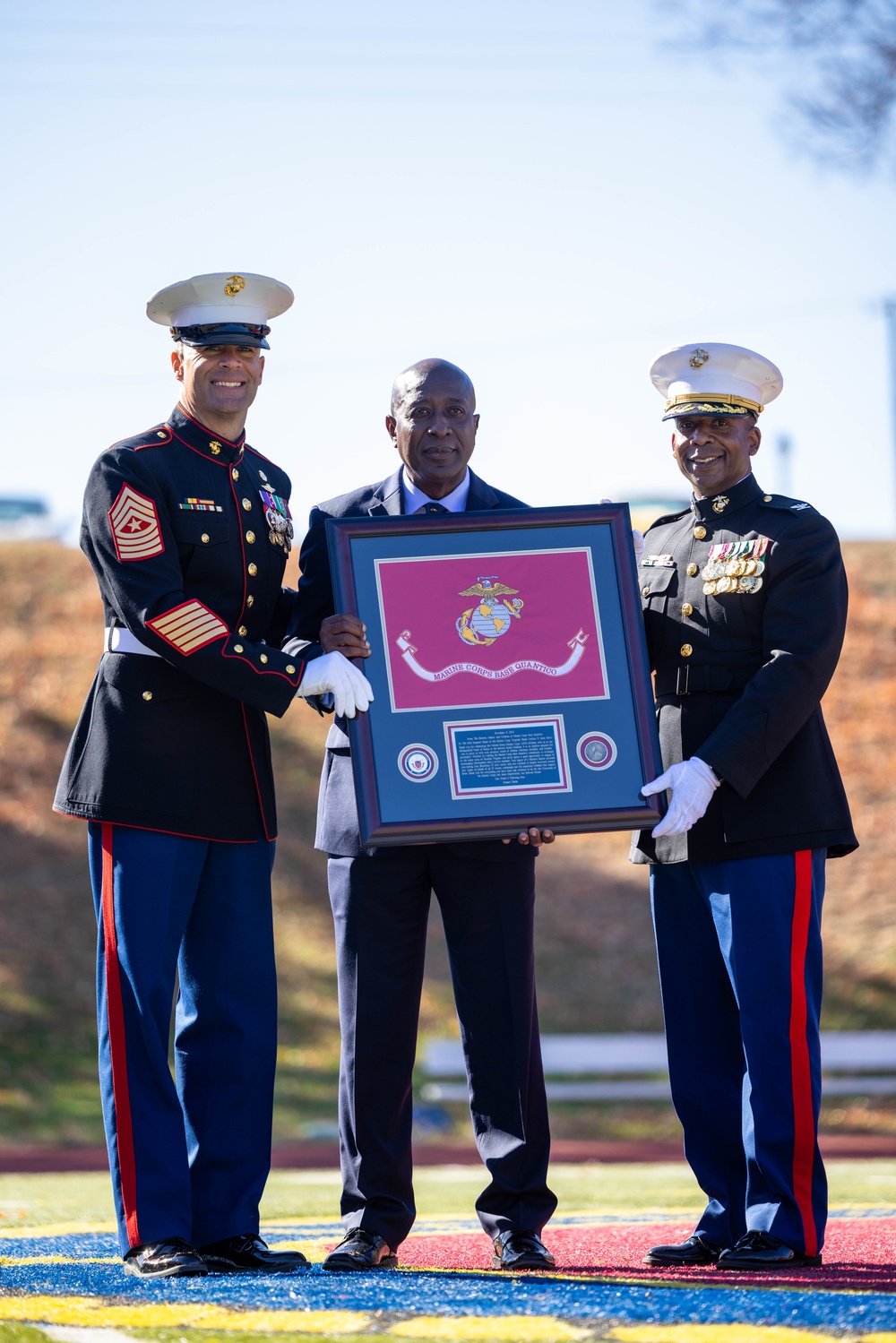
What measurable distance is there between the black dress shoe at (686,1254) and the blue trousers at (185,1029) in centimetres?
100

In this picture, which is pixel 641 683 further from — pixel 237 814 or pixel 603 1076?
pixel 603 1076

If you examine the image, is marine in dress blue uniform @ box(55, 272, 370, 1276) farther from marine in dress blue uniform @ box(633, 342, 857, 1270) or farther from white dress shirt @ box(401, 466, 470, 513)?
marine in dress blue uniform @ box(633, 342, 857, 1270)

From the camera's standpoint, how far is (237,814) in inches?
147

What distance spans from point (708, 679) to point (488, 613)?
1.97 ft

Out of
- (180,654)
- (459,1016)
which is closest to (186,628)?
(180,654)

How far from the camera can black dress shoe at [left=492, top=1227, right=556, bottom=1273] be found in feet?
11.9

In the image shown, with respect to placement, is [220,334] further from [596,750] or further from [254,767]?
[596,750]

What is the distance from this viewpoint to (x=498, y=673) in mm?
3838

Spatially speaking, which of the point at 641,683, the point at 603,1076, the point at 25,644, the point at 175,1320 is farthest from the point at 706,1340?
the point at 25,644

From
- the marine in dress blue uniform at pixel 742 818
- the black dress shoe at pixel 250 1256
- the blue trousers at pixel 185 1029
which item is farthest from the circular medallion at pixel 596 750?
the black dress shoe at pixel 250 1256

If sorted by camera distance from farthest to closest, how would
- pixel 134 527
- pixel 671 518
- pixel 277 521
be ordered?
pixel 671 518
pixel 277 521
pixel 134 527

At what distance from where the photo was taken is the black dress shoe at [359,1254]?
3531 mm

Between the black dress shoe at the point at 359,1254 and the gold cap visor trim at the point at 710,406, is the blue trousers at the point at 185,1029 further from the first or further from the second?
the gold cap visor trim at the point at 710,406

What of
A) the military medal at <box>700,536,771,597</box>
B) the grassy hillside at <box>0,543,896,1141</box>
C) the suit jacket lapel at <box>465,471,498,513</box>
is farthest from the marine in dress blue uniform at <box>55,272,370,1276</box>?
the grassy hillside at <box>0,543,896,1141</box>
